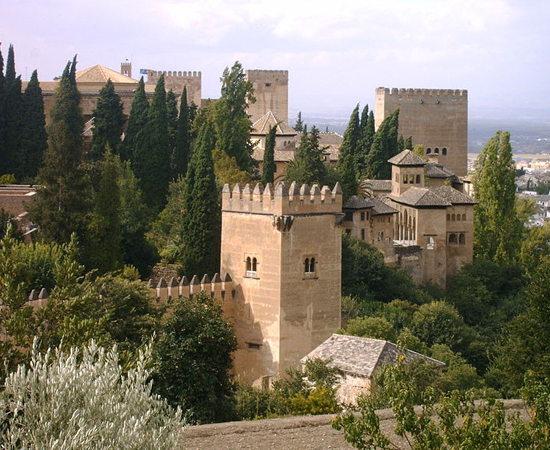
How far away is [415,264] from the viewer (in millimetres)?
41094

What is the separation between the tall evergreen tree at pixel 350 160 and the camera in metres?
40.2

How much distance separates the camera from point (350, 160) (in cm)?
4075

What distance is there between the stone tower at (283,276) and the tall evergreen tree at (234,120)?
46.7 feet

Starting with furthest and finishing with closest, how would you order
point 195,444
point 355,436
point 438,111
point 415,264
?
point 438,111, point 415,264, point 195,444, point 355,436

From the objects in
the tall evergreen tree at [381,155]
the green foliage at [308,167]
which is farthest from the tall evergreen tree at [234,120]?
the tall evergreen tree at [381,155]

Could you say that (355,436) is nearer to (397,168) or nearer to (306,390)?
(306,390)

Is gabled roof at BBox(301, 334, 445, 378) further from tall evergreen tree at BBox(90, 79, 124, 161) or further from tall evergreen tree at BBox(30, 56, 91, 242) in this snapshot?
tall evergreen tree at BBox(90, 79, 124, 161)

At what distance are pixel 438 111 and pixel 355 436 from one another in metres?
57.2

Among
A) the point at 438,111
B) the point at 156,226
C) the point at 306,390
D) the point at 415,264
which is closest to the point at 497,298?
the point at 415,264

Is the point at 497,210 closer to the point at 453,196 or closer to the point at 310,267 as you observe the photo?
the point at 453,196

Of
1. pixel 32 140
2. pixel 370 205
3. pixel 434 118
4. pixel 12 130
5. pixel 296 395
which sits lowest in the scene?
pixel 296 395

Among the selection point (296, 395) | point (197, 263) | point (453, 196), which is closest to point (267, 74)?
point (453, 196)

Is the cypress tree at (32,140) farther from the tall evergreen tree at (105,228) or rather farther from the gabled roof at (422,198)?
the gabled roof at (422,198)

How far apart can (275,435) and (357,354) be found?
8.54m
